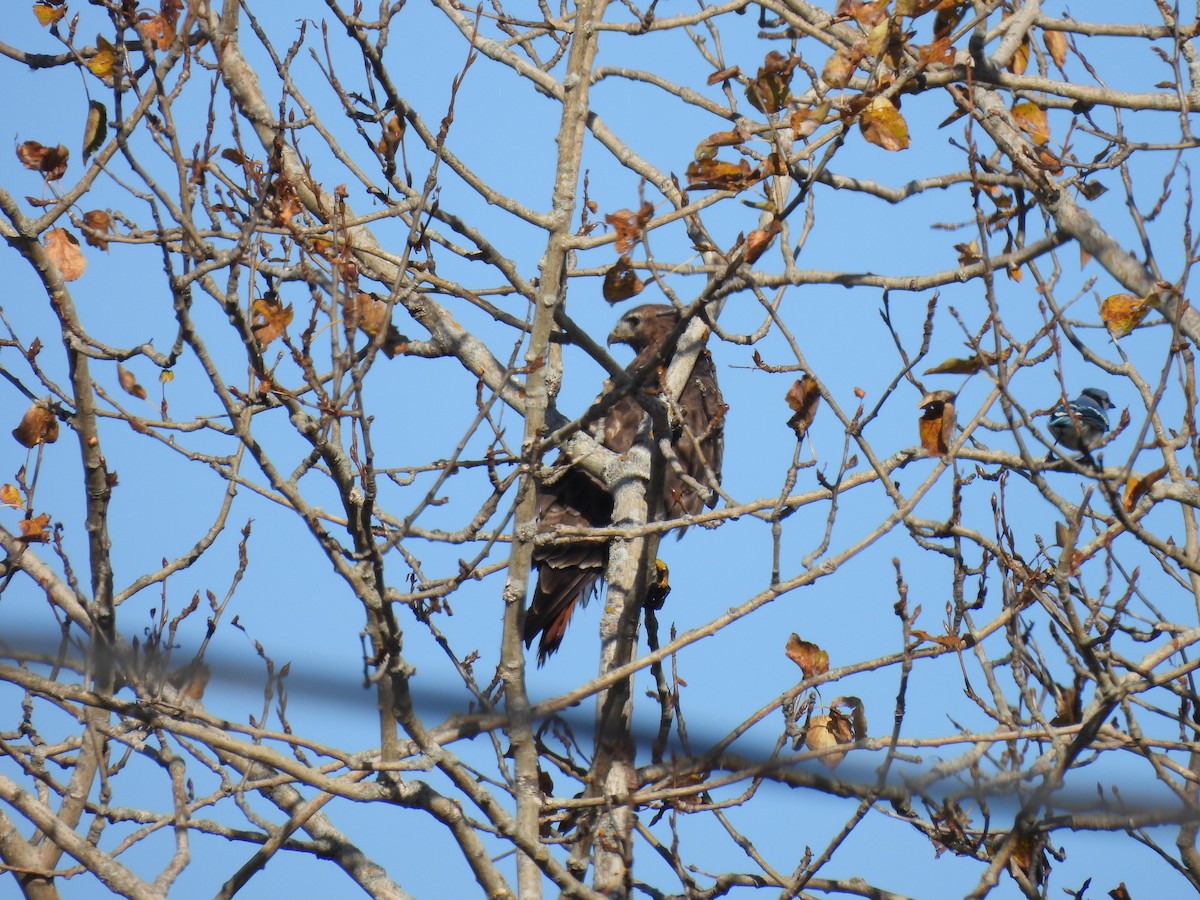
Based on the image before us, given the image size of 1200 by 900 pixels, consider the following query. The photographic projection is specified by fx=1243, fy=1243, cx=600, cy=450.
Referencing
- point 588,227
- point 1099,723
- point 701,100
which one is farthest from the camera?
point 701,100

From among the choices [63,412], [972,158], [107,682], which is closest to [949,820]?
[972,158]

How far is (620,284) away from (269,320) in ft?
3.37

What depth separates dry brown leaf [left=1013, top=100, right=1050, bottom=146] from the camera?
3684 millimetres

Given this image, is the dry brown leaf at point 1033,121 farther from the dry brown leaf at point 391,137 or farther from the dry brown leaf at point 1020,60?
the dry brown leaf at point 391,137

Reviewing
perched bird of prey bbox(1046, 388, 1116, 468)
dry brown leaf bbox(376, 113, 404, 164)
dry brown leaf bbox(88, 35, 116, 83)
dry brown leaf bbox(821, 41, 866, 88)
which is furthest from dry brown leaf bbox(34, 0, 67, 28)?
perched bird of prey bbox(1046, 388, 1116, 468)

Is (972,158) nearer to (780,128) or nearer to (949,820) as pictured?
(780,128)

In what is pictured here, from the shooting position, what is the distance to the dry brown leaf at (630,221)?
330cm

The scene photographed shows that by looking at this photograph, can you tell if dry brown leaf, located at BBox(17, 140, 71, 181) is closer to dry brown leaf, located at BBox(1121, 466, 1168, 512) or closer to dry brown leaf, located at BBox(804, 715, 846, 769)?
dry brown leaf, located at BBox(804, 715, 846, 769)

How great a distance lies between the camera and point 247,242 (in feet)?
9.05

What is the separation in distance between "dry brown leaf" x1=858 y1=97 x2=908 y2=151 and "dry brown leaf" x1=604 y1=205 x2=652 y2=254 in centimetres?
59

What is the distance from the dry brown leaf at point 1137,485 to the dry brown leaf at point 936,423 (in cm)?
50

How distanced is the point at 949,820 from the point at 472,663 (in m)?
1.43

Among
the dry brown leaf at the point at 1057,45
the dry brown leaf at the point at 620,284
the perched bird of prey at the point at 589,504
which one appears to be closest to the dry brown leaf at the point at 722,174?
the dry brown leaf at the point at 620,284

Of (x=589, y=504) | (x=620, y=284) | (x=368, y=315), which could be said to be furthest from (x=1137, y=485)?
(x=589, y=504)
